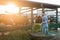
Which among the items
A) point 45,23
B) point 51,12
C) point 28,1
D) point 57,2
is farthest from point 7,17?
point 51,12

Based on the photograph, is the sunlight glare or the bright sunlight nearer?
the sunlight glare

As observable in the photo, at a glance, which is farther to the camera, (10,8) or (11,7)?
(10,8)

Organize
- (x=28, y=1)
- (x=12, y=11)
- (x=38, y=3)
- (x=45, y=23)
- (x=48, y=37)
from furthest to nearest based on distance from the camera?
(x=12, y=11) < (x=38, y=3) < (x=28, y=1) < (x=45, y=23) < (x=48, y=37)

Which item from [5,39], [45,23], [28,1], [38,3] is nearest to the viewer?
[5,39]

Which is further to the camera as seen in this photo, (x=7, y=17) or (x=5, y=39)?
(x=7, y=17)

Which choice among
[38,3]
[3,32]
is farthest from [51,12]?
[3,32]

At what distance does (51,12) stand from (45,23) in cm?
1169

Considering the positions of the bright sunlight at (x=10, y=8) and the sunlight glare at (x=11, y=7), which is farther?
the bright sunlight at (x=10, y=8)

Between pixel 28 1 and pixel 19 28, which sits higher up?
pixel 28 1

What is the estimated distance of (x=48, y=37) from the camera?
11.1 meters

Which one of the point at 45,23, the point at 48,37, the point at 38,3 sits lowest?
the point at 48,37

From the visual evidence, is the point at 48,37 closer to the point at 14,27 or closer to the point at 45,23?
the point at 45,23

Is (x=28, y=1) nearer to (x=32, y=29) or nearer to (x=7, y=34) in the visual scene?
(x=32, y=29)

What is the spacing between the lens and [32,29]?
1248 cm
